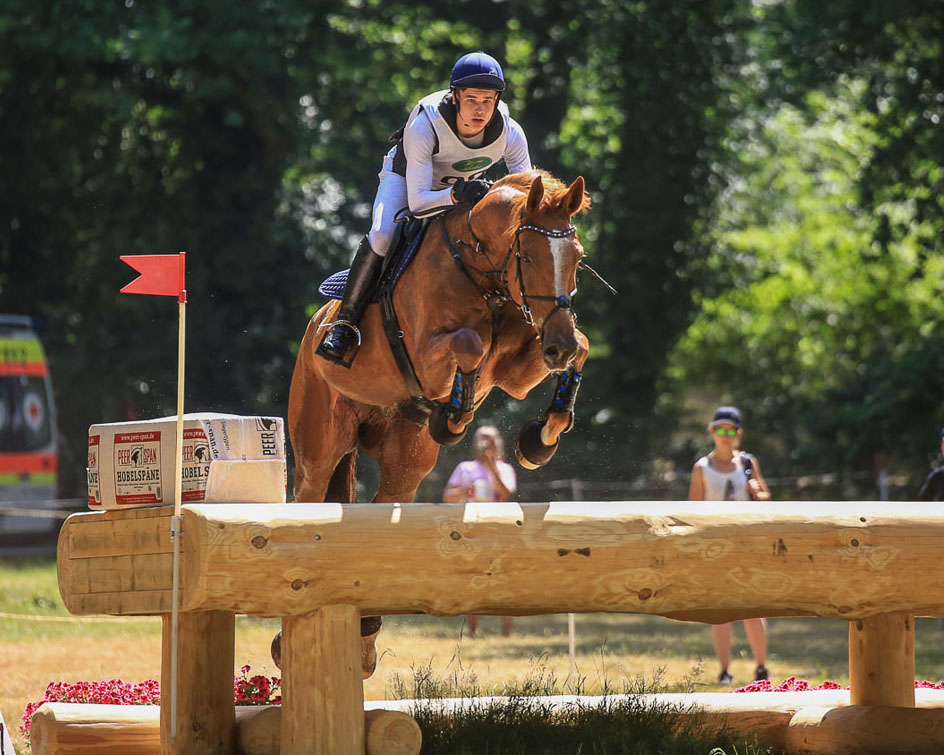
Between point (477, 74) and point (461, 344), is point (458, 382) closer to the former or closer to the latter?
point (461, 344)

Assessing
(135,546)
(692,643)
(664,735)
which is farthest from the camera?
(692,643)

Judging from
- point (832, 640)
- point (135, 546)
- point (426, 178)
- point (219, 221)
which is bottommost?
point (832, 640)

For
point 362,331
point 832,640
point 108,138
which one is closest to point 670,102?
point 108,138

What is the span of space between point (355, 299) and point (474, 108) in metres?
1.07

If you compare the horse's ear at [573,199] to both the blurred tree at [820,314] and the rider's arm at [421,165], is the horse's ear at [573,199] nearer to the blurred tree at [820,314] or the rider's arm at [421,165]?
the rider's arm at [421,165]

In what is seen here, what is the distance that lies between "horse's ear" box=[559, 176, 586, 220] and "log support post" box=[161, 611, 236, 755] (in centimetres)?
214

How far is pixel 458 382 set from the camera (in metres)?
5.75

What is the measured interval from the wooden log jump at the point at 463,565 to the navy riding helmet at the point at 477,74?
2.06m

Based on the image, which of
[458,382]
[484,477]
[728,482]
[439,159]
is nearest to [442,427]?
[458,382]

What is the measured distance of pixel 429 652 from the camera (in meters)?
10.0

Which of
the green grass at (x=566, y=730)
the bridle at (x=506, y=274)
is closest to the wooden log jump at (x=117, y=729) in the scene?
the green grass at (x=566, y=730)

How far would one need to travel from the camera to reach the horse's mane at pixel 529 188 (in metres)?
5.48

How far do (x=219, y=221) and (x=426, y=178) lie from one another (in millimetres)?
13541

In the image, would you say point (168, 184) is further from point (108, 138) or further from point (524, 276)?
point (524, 276)
